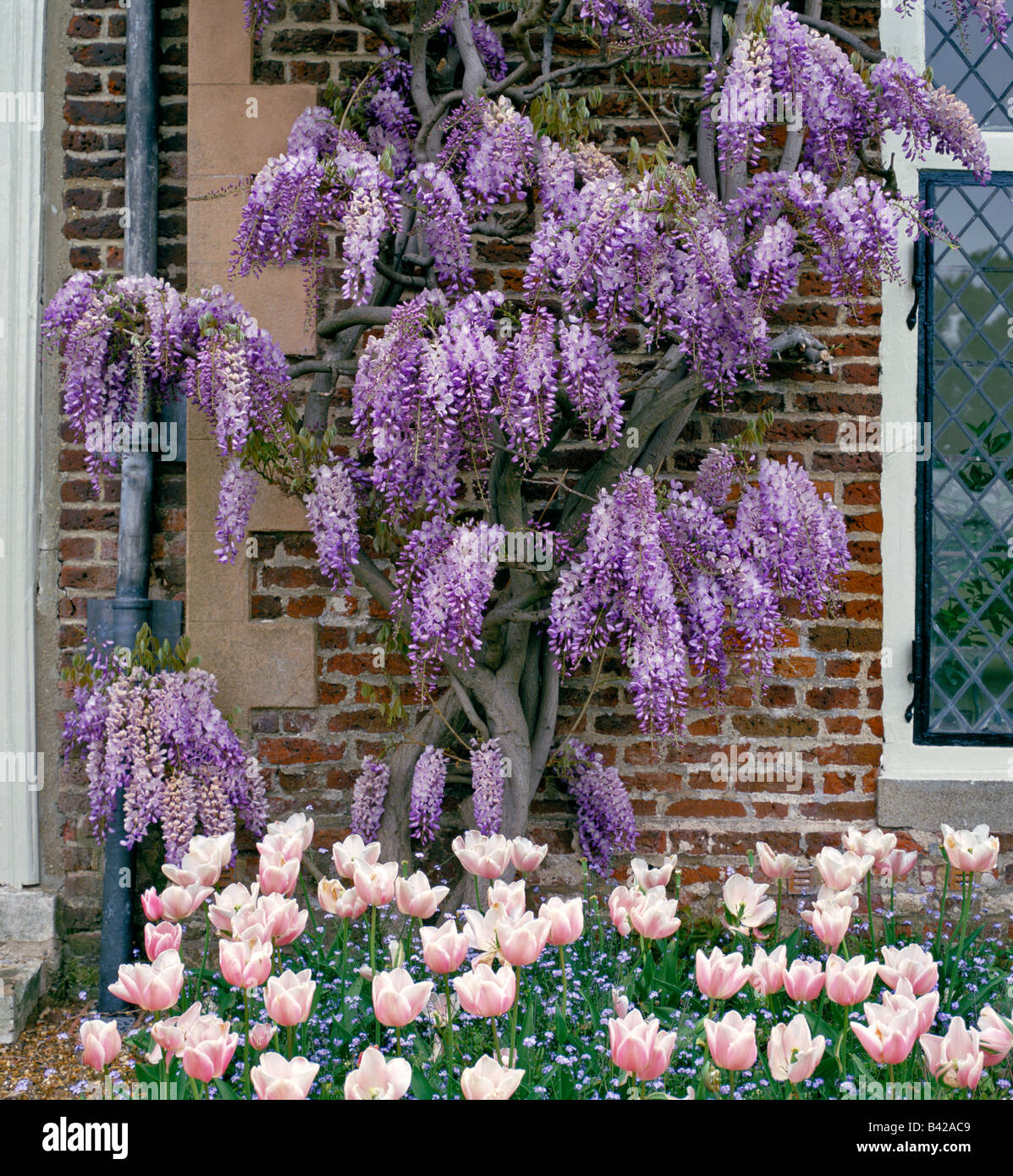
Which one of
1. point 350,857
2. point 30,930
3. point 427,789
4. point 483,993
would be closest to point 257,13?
point 427,789

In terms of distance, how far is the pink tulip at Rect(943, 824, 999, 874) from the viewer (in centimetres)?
219

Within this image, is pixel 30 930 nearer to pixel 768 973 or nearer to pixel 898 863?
pixel 768 973

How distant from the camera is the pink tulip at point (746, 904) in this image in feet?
6.79

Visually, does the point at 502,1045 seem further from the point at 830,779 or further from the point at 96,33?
the point at 96,33

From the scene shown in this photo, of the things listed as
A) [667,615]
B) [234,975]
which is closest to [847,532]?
[667,615]

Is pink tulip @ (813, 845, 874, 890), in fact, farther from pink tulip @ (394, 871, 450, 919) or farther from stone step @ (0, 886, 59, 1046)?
stone step @ (0, 886, 59, 1046)

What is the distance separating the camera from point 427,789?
9.10 feet

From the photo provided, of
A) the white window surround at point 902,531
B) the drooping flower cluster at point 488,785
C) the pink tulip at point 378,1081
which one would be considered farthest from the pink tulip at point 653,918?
the white window surround at point 902,531

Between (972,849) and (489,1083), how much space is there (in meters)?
1.42

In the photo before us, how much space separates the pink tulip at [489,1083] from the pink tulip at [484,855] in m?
0.64

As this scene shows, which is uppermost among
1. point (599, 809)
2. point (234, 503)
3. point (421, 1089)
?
point (234, 503)

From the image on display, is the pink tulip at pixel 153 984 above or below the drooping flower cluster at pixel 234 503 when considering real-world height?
below

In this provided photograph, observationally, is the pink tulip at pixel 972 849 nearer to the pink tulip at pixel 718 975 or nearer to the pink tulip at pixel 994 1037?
the pink tulip at pixel 994 1037
